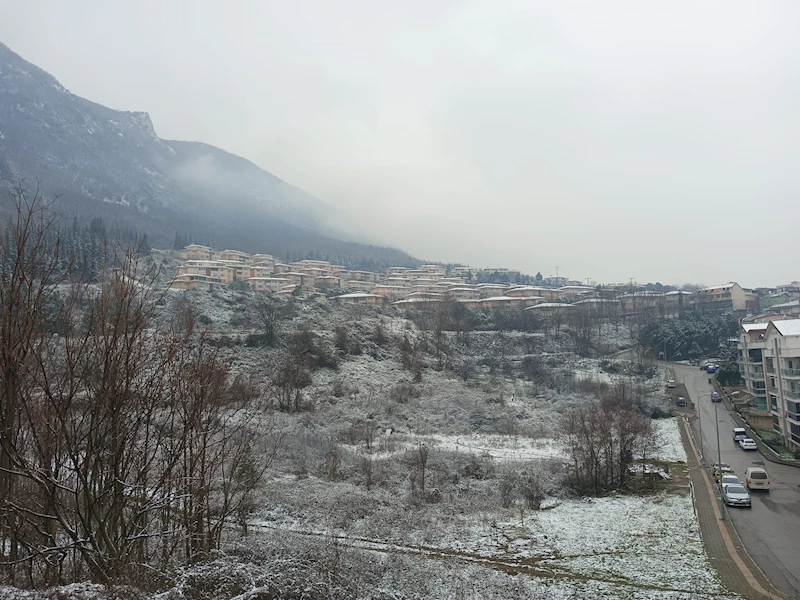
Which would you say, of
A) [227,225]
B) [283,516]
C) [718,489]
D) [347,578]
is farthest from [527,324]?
[227,225]

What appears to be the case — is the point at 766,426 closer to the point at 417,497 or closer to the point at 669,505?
the point at 669,505

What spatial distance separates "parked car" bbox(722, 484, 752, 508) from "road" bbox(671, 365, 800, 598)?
0.25m

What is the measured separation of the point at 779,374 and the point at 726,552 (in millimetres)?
18359

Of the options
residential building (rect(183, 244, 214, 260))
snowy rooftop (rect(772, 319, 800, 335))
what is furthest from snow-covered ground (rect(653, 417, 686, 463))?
residential building (rect(183, 244, 214, 260))

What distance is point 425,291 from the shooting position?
81562 mm

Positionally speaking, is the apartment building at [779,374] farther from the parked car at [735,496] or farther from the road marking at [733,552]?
the parked car at [735,496]

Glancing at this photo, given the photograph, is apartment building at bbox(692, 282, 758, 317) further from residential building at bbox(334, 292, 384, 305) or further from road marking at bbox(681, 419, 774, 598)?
road marking at bbox(681, 419, 774, 598)

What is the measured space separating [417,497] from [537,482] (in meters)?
4.93

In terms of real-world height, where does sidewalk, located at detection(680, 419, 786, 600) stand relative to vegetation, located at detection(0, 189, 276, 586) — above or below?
below

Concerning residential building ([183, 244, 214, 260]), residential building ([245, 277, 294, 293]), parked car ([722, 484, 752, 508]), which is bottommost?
parked car ([722, 484, 752, 508])

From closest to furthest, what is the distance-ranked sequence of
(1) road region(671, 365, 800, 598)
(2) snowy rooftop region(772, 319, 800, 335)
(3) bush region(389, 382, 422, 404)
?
(1) road region(671, 365, 800, 598) → (2) snowy rooftop region(772, 319, 800, 335) → (3) bush region(389, 382, 422, 404)

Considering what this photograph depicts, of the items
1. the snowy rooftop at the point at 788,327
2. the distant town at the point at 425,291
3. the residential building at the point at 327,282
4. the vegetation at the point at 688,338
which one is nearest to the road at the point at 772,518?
the snowy rooftop at the point at 788,327

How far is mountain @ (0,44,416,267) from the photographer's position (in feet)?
389

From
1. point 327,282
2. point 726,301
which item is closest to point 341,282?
point 327,282
